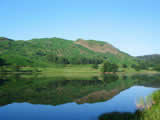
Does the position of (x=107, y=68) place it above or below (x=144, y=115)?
below

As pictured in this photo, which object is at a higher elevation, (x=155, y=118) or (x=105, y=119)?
(x=155, y=118)

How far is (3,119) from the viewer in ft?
76.5

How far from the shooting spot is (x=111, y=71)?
604 ft

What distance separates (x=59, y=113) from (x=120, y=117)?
33.3 ft

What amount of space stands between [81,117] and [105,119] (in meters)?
4.05

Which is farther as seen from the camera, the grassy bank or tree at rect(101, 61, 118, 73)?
tree at rect(101, 61, 118, 73)

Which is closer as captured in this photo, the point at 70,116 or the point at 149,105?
the point at 149,105

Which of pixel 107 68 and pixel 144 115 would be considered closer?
pixel 144 115

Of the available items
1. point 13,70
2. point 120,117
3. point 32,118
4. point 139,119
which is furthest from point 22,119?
point 13,70

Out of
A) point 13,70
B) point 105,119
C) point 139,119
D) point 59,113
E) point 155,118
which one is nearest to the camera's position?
point 155,118

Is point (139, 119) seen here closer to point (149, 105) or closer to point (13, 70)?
point (149, 105)

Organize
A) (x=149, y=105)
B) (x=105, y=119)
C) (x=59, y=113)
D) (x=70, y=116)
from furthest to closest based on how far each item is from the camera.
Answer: (x=59, y=113)
(x=70, y=116)
(x=149, y=105)
(x=105, y=119)

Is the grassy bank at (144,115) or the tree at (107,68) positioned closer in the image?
the grassy bank at (144,115)

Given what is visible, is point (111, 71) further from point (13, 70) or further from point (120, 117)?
point (120, 117)
